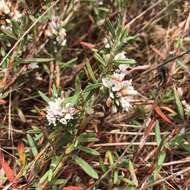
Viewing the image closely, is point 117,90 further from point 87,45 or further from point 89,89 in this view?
point 87,45

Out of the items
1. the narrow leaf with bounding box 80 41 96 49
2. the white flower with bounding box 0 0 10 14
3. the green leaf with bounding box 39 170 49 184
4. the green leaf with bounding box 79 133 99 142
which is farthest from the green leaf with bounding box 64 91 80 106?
the narrow leaf with bounding box 80 41 96 49

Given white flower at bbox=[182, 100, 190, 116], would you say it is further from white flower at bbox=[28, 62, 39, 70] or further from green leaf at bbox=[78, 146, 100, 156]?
white flower at bbox=[28, 62, 39, 70]

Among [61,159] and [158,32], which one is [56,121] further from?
[158,32]

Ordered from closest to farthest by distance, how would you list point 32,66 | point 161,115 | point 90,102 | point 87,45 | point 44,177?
1. point 44,177
2. point 90,102
3. point 161,115
4. point 32,66
5. point 87,45

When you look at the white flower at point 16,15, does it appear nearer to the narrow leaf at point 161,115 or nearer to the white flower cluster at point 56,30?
the white flower cluster at point 56,30

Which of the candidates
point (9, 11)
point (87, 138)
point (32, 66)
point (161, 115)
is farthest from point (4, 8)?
point (161, 115)

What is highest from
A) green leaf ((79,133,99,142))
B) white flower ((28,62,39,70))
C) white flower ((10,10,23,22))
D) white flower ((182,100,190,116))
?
white flower ((10,10,23,22))
